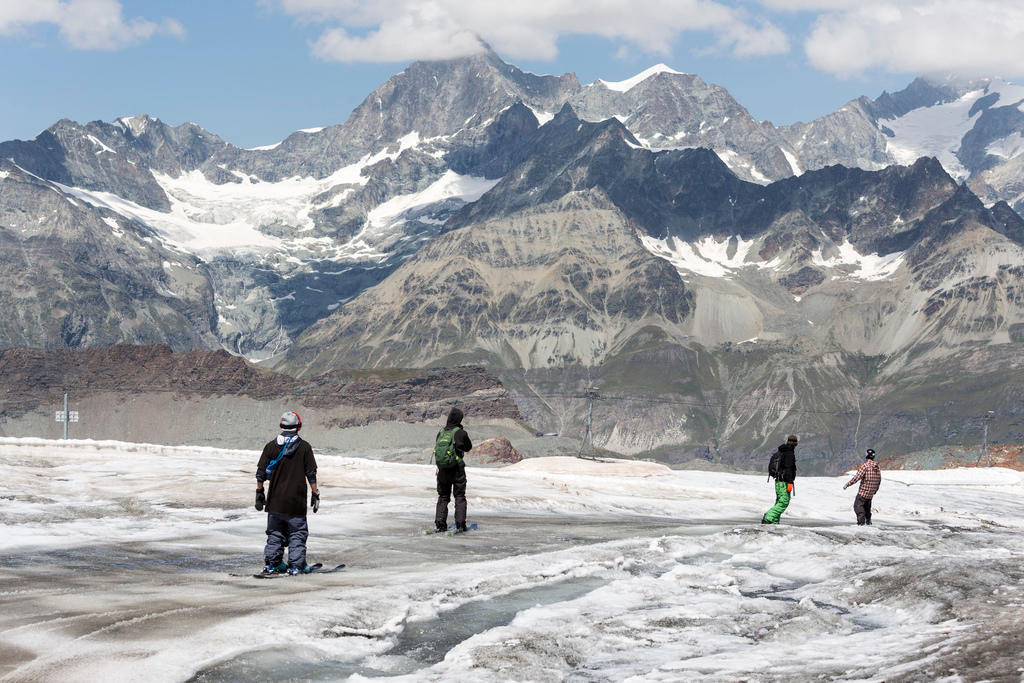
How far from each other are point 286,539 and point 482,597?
361 cm

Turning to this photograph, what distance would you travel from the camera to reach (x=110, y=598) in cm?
1402

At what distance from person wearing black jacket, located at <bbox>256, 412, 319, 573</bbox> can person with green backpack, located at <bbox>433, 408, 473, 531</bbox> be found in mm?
6182

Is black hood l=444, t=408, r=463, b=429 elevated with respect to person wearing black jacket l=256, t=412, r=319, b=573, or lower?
elevated

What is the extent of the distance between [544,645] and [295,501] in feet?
20.0

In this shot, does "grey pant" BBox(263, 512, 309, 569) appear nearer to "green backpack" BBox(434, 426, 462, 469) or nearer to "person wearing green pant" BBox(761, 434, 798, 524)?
"green backpack" BBox(434, 426, 462, 469)

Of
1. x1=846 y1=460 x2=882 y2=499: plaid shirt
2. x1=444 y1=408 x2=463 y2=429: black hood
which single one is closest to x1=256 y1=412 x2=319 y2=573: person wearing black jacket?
x1=444 y1=408 x2=463 y2=429: black hood

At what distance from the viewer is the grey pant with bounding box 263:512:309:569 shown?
55.9ft

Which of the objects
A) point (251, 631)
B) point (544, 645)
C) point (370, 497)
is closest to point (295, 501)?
point (251, 631)

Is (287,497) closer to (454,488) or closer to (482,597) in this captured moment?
(482,597)

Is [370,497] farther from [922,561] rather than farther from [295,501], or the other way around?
[922,561]

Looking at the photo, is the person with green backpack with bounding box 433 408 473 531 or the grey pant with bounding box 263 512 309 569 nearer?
the grey pant with bounding box 263 512 309 569

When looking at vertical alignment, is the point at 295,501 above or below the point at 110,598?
above

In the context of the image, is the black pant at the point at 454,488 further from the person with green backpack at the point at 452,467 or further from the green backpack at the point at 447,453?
the green backpack at the point at 447,453

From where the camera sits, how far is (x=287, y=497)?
1708 centimetres
